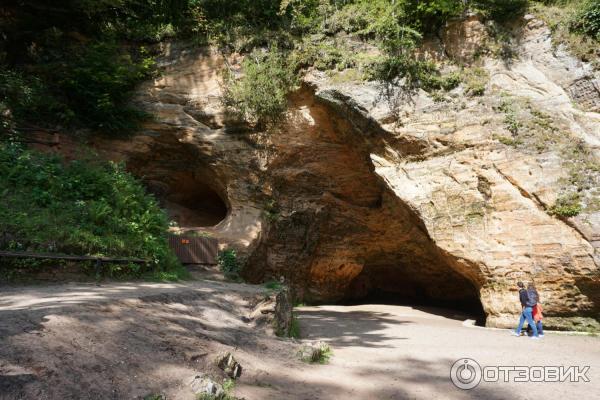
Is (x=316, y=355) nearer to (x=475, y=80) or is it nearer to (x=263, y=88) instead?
Answer: (x=475, y=80)

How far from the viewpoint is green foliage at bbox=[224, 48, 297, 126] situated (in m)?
12.6

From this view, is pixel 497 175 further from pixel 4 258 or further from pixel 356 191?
pixel 4 258

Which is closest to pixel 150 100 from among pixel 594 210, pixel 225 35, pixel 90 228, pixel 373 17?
pixel 225 35

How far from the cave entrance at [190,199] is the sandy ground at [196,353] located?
776 centimetres

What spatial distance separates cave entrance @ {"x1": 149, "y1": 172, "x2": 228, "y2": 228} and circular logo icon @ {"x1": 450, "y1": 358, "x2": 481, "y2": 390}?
33.9 ft

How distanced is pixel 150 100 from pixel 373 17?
776cm

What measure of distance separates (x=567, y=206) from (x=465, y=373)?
232 inches

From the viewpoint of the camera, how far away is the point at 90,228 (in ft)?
26.4

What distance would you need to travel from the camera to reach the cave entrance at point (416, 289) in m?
15.8

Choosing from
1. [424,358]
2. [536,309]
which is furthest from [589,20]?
[424,358]

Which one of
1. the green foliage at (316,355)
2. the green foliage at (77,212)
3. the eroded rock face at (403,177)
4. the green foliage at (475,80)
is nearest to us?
the green foliage at (316,355)

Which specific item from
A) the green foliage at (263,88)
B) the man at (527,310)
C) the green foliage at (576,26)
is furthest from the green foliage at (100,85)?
the green foliage at (576,26)

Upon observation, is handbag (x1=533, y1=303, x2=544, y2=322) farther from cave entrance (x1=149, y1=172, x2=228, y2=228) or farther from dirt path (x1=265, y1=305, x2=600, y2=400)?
cave entrance (x1=149, y1=172, x2=228, y2=228)

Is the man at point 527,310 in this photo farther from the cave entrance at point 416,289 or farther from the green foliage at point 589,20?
the green foliage at point 589,20
